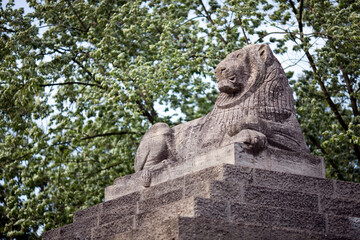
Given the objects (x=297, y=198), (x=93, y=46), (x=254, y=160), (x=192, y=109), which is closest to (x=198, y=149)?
(x=254, y=160)

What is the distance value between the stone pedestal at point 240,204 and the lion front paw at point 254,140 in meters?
0.12

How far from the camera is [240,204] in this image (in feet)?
31.2

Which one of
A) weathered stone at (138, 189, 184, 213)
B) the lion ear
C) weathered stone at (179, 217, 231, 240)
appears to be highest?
the lion ear

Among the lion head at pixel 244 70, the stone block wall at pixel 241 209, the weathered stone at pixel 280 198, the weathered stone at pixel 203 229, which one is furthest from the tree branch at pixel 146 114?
the weathered stone at pixel 203 229

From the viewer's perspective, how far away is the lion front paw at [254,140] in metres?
10.3

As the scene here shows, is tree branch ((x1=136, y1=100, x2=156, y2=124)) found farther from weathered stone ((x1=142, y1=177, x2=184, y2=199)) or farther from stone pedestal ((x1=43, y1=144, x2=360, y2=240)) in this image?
weathered stone ((x1=142, y1=177, x2=184, y2=199))

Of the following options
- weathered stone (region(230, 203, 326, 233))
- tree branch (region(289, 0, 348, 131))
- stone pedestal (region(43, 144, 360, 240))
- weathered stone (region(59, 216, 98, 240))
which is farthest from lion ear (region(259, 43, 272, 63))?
tree branch (region(289, 0, 348, 131))

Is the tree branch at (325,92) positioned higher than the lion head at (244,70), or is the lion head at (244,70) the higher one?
the tree branch at (325,92)

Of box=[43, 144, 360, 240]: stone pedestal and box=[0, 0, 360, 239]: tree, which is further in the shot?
box=[0, 0, 360, 239]: tree

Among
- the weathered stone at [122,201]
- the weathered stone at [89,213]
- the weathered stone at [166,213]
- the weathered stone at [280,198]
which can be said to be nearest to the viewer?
the weathered stone at [166,213]

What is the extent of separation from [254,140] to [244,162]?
336mm

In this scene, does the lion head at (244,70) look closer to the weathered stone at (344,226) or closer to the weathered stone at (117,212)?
the weathered stone at (117,212)

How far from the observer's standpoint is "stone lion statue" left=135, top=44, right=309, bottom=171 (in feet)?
35.3

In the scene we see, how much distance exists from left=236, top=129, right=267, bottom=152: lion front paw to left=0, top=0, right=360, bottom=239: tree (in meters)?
6.51
